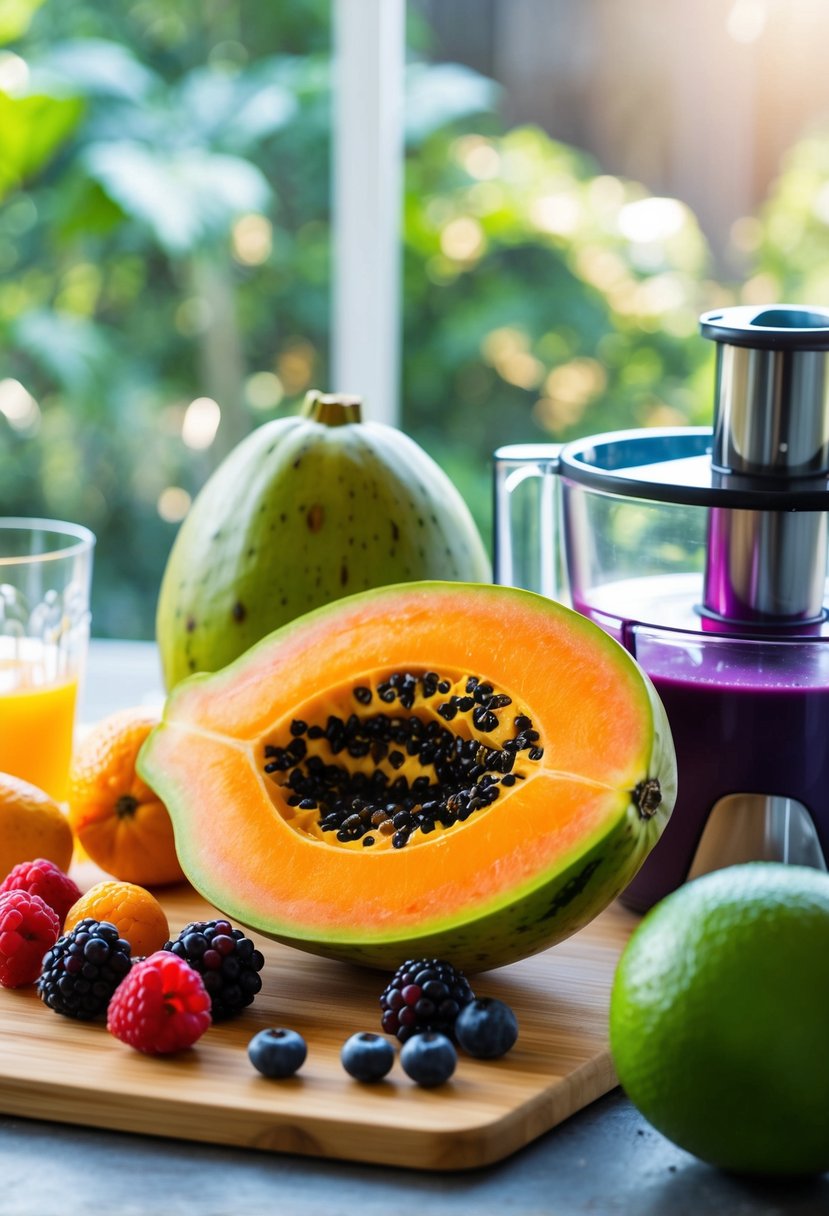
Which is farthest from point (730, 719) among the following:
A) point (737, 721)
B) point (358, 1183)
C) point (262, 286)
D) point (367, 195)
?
point (262, 286)

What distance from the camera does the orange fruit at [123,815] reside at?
1.01 metres

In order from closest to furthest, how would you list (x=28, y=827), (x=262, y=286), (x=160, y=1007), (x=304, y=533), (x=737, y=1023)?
(x=737, y=1023) < (x=160, y=1007) < (x=28, y=827) < (x=304, y=533) < (x=262, y=286)

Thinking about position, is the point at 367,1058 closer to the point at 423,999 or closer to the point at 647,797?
the point at 423,999

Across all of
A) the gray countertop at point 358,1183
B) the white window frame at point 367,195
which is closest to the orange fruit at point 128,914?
the gray countertop at point 358,1183

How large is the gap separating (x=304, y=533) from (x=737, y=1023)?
54cm

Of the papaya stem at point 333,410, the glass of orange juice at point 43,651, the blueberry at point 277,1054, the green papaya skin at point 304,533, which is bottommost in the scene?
the blueberry at point 277,1054

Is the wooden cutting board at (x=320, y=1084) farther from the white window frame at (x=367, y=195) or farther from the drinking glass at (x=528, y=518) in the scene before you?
the white window frame at (x=367, y=195)

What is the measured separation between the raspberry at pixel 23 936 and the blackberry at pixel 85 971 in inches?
1.4

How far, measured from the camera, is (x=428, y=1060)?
0.76 meters

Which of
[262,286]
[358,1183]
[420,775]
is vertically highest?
[262,286]

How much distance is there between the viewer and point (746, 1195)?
27.8 inches

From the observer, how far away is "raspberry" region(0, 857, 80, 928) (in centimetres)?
93

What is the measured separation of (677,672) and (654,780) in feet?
0.50

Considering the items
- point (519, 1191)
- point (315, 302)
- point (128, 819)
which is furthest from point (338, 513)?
point (315, 302)
